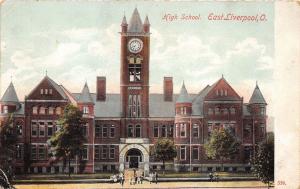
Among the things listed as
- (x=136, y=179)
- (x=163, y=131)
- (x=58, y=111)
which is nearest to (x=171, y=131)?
(x=163, y=131)

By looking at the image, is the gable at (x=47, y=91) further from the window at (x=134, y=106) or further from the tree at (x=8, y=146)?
the window at (x=134, y=106)

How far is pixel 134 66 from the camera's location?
7359 millimetres

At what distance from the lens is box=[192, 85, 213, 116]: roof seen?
7.33 metres

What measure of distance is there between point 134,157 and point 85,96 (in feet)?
2.75

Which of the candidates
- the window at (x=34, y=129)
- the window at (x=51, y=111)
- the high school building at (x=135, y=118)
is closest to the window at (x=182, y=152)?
the high school building at (x=135, y=118)

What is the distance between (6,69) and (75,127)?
968mm

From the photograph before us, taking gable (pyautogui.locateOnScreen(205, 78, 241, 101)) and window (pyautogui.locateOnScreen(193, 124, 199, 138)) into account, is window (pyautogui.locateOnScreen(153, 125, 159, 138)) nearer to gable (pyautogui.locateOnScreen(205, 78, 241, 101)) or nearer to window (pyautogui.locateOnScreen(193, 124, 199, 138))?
window (pyautogui.locateOnScreen(193, 124, 199, 138))

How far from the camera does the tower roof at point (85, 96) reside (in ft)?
23.6

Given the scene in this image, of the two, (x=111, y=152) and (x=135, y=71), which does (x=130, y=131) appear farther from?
(x=135, y=71)

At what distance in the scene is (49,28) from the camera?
7059mm

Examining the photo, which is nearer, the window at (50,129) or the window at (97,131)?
the window at (50,129)

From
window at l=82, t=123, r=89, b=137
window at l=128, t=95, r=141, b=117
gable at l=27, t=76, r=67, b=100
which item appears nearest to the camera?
gable at l=27, t=76, r=67, b=100

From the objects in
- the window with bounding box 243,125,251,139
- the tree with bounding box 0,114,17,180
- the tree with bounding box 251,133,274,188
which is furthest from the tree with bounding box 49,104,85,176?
the tree with bounding box 251,133,274,188

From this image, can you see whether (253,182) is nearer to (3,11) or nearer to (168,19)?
(168,19)
